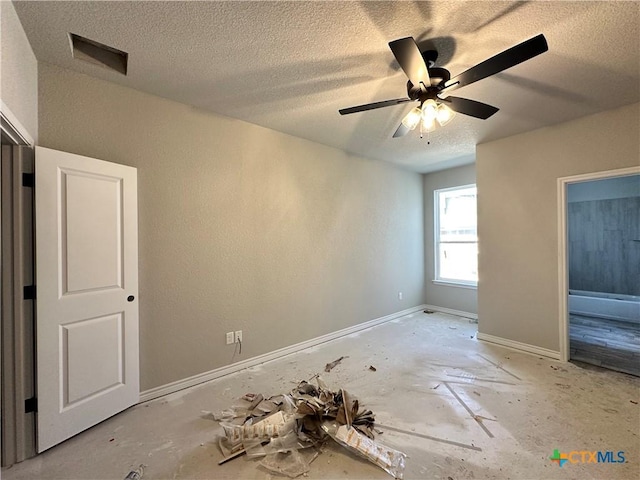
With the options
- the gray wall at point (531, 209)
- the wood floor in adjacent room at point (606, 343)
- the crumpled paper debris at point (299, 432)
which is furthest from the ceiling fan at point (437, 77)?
the wood floor in adjacent room at point (606, 343)

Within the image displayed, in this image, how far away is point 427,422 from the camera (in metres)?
2.08

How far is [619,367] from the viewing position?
2877mm

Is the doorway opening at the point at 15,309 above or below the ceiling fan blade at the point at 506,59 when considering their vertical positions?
below

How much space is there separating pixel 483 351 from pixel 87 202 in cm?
431

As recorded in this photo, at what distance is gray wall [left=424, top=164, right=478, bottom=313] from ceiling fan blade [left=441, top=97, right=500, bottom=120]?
3.01m

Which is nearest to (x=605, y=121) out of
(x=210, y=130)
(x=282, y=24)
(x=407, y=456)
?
A: (x=282, y=24)

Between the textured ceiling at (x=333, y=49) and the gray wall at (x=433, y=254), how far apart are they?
1.99m

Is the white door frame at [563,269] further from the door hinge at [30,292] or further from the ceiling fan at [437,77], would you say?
the door hinge at [30,292]

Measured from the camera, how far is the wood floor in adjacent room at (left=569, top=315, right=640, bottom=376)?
2990 millimetres

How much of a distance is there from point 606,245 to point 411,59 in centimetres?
626

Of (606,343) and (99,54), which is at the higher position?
(99,54)

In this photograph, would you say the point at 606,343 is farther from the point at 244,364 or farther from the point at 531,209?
the point at 244,364

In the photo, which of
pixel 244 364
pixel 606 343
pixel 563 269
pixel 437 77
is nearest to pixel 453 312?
pixel 606 343

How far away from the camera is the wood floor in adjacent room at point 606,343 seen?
2.99 metres
